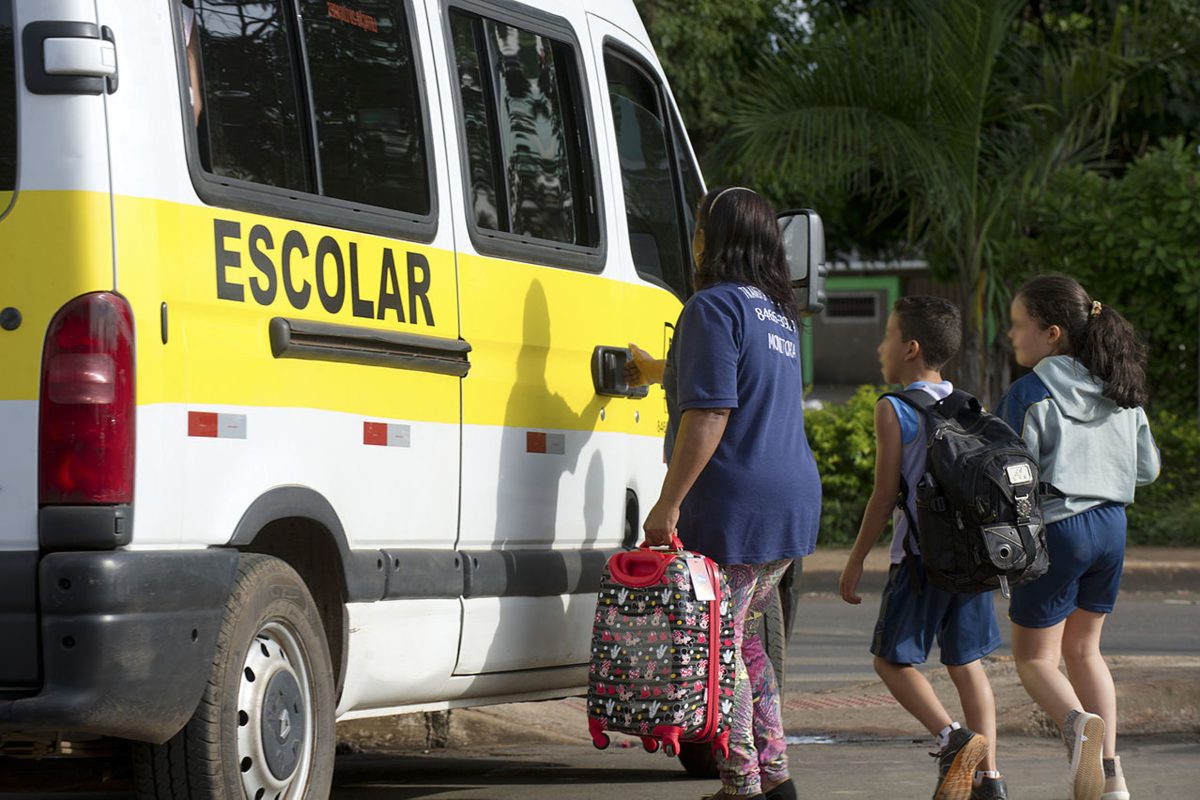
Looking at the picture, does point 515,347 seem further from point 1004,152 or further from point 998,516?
point 1004,152

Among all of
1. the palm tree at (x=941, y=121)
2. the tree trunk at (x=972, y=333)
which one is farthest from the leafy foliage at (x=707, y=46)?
the tree trunk at (x=972, y=333)

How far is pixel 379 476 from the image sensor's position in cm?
474

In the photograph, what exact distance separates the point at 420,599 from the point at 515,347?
2.62ft

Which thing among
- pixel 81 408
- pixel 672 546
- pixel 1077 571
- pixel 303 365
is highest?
pixel 303 365

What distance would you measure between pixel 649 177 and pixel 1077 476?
1766 millimetres

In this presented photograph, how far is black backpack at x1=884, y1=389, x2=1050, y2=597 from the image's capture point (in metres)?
5.21

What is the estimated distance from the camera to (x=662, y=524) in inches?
198

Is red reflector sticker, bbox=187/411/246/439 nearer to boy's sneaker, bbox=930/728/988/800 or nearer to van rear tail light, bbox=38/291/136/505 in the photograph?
van rear tail light, bbox=38/291/136/505

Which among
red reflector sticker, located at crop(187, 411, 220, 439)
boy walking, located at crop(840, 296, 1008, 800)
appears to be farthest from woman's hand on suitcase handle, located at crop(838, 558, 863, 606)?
red reflector sticker, located at crop(187, 411, 220, 439)

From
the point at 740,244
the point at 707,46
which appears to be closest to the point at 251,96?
the point at 740,244

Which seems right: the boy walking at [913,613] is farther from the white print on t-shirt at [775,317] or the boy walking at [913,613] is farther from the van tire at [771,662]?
the van tire at [771,662]

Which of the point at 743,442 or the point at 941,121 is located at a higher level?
the point at 941,121

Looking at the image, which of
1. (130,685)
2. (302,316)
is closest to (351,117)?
(302,316)

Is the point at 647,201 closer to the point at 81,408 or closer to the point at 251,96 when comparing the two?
the point at 251,96
